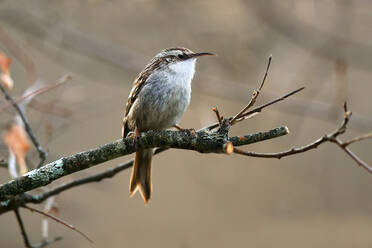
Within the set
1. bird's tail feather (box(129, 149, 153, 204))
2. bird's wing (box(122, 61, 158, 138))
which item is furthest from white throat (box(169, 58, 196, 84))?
bird's tail feather (box(129, 149, 153, 204))

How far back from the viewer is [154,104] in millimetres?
3861

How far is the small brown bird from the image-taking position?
3873 millimetres

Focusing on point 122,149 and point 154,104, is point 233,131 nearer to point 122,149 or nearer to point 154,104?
point 154,104

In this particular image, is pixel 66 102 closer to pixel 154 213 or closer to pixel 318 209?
pixel 154 213

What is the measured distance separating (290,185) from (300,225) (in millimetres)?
566

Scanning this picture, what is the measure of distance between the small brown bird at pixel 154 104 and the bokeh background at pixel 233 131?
1607 millimetres

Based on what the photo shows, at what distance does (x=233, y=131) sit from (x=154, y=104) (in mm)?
2874

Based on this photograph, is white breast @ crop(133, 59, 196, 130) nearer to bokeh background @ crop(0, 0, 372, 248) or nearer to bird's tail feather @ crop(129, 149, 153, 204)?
bird's tail feather @ crop(129, 149, 153, 204)

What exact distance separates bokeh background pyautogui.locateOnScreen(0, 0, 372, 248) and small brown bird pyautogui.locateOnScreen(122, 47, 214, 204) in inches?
63.2

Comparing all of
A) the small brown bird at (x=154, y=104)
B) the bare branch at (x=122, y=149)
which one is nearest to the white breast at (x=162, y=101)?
the small brown bird at (x=154, y=104)

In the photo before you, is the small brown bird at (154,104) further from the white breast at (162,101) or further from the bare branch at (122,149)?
the bare branch at (122,149)

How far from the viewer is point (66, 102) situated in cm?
569

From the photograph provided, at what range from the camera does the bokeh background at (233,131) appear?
5.93 meters

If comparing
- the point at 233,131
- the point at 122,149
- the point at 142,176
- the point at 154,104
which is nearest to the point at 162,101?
the point at 154,104
